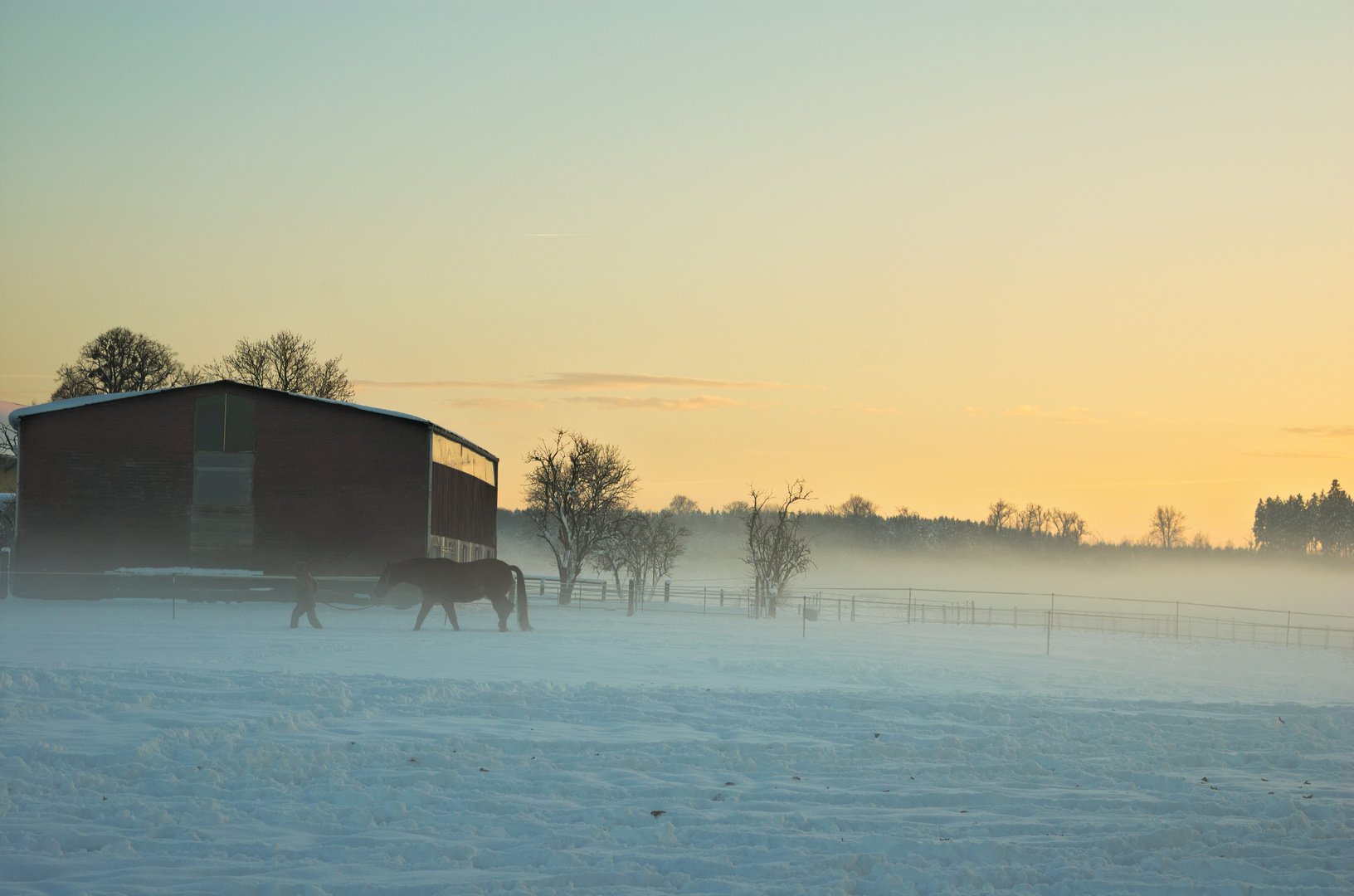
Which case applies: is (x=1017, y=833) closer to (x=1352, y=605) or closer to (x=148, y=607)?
(x=148, y=607)

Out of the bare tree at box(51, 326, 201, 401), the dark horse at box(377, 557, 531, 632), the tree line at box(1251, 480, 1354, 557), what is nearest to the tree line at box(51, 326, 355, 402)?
the bare tree at box(51, 326, 201, 401)

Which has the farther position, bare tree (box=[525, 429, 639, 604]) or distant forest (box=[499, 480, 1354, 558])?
distant forest (box=[499, 480, 1354, 558])

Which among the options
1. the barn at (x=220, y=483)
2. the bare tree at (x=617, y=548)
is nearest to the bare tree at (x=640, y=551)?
the bare tree at (x=617, y=548)

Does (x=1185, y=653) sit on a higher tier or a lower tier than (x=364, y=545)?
lower

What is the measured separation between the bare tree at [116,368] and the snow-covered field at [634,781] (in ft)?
154

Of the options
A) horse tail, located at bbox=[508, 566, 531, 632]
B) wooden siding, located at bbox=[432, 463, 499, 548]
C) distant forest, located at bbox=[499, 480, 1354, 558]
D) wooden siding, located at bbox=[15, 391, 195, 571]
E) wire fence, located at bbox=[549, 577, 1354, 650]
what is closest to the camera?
horse tail, located at bbox=[508, 566, 531, 632]

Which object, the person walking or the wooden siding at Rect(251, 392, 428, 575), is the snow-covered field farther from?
the wooden siding at Rect(251, 392, 428, 575)

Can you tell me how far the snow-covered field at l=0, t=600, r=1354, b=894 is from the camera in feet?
20.1

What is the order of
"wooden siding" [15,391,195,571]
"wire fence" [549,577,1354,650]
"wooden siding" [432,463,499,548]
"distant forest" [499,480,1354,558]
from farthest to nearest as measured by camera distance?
"distant forest" [499,480,1354,558] → "wire fence" [549,577,1354,650] → "wooden siding" [432,463,499,548] → "wooden siding" [15,391,195,571]

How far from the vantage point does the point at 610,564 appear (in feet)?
203

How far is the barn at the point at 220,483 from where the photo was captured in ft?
103

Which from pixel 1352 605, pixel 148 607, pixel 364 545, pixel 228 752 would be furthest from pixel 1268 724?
pixel 1352 605

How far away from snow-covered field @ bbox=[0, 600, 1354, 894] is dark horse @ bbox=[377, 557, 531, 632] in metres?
7.23

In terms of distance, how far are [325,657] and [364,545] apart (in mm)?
15983
